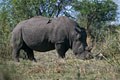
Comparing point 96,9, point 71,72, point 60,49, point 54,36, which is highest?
point 71,72

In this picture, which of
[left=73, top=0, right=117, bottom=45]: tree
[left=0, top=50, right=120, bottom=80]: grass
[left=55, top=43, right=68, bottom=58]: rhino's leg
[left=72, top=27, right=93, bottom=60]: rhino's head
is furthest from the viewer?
[left=73, top=0, right=117, bottom=45]: tree

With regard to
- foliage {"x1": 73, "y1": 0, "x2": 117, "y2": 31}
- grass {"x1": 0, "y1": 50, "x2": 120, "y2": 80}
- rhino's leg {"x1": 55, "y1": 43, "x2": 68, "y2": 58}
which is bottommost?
foliage {"x1": 73, "y1": 0, "x2": 117, "y2": 31}

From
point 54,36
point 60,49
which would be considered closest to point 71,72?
point 60,49

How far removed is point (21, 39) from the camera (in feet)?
45.1

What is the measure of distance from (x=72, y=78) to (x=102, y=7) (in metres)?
45.8

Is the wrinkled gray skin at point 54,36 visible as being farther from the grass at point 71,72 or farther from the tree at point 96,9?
the tree at point 96,9

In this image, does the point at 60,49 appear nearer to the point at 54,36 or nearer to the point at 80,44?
the point at 54,36

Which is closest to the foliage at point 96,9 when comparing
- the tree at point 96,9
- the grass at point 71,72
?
the tree at point 96,9

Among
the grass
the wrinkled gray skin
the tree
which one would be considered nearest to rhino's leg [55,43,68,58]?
the wrinkled gray skin

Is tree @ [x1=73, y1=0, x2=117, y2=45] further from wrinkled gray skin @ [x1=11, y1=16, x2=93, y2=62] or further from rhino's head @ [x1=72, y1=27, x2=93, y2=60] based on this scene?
rhino's head @ [x1=72, y1=27, x2=93, y2=60]

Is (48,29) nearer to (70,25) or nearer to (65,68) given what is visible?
(70,25)

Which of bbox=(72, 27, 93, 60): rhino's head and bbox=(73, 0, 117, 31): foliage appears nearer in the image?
bbox=(72, 27, 93, 60): rhino's head

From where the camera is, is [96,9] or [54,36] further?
[96,9]

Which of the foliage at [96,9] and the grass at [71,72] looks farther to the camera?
the foliage at [96,9]
